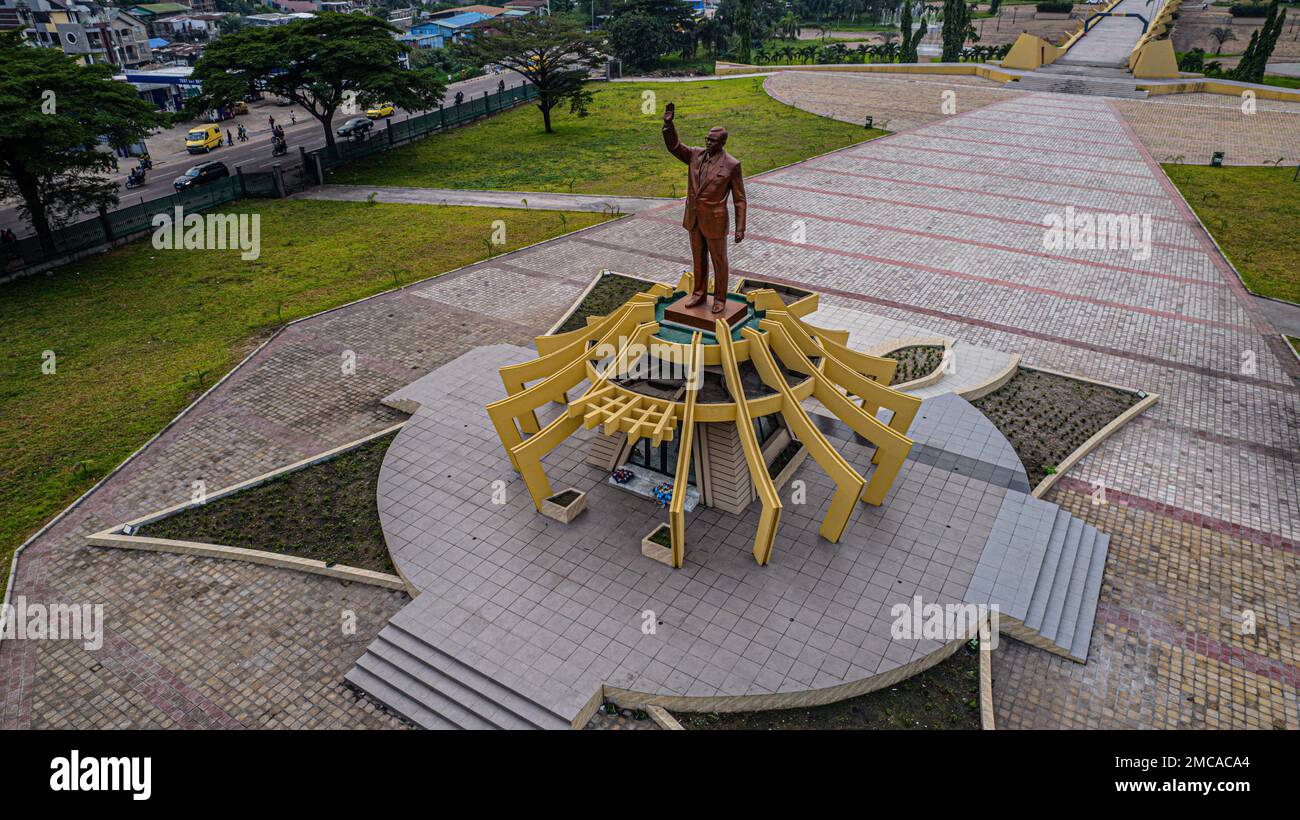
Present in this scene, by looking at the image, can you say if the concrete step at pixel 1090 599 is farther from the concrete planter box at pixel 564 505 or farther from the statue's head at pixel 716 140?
the statue's head at pixel 716 140

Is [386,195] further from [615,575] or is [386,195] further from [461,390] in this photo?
[615,575]

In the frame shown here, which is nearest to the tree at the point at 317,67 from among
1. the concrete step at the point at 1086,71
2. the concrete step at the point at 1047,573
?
the concrete step at the point at 1047,573

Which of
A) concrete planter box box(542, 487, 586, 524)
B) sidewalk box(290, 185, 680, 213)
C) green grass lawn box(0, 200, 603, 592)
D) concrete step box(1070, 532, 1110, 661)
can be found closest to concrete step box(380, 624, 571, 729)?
concrete planter box box(542, 487, 586, 524)

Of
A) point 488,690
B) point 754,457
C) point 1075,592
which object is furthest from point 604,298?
point 1075,592

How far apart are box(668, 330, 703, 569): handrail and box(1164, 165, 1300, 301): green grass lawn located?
23571mm

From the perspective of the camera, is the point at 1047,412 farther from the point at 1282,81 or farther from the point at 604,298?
the point at 1282,81

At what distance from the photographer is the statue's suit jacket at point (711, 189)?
14.2 metres

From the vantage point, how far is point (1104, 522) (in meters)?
16.4

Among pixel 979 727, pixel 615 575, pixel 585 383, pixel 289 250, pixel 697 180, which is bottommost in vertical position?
pixel 979 727

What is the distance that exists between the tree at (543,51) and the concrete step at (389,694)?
4164 cm

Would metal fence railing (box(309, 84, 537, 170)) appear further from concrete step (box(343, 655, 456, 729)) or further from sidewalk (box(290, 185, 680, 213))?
concrete step (box(343, 655, 456, 729))

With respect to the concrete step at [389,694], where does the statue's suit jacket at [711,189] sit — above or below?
above
